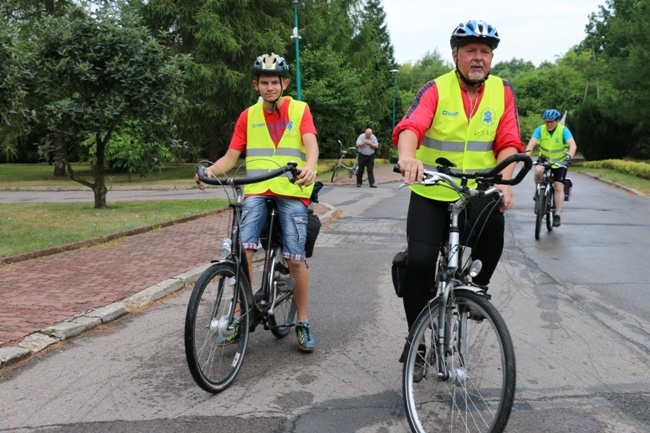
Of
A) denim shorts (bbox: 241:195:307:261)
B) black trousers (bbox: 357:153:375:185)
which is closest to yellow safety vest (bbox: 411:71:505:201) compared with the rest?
denim shorts (bbox: 241:195:307:261)

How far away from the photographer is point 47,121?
13.7 metres

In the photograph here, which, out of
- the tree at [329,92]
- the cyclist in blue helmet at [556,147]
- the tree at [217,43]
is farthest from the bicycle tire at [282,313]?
the tree at [329,92]

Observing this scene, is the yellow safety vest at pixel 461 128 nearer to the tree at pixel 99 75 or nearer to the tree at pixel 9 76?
the tree at pixel 9 76

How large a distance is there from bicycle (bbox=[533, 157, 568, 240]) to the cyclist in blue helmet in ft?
0.19

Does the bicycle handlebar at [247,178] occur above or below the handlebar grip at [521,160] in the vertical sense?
below

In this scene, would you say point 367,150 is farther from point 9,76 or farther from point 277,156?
point 277,156

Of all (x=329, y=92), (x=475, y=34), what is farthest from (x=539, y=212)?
(x=329, y=92)

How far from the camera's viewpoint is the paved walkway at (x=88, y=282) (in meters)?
5.07

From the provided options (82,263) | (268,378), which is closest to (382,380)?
(268,378)

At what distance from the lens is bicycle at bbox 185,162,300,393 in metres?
3.72

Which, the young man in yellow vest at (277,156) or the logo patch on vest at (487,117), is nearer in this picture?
the logo patch on vest at (487,117)

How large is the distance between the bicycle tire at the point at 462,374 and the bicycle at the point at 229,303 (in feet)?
3.95

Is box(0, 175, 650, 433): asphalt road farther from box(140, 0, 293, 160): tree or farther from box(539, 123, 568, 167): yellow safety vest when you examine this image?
box(140, 0, 293, 160): tree

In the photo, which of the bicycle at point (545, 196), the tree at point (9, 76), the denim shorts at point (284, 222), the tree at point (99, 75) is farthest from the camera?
the tree at point (99, 75)
